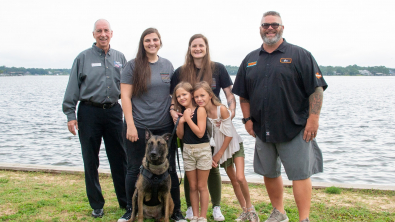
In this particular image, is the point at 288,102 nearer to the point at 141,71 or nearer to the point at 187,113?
the point at 187,113

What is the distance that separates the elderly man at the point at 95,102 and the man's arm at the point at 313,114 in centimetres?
253

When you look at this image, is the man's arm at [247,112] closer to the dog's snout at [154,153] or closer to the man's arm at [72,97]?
the dog's snout at [154,153]

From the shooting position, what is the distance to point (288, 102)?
396 centimetres

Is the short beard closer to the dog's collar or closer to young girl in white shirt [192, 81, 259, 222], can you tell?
young girl in white shirt [192, 81, 259, 222]

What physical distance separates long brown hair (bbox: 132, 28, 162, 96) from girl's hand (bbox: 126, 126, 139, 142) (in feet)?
1.45

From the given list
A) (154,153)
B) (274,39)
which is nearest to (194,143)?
(154,153)

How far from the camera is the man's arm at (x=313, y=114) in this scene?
12.9 feet

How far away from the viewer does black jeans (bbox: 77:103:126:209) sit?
4.67 m

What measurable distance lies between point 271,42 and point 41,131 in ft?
47.7

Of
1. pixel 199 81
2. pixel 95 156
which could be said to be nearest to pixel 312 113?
pixel 199 81

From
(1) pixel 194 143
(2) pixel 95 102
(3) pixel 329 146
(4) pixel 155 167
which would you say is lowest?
(3) pixel 329 146

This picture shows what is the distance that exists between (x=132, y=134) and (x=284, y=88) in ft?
6.22

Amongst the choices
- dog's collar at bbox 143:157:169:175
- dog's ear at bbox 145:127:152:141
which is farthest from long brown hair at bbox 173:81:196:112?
dog's collar at bbox 143:157:169:175

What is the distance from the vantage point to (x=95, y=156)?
4.81 metres
